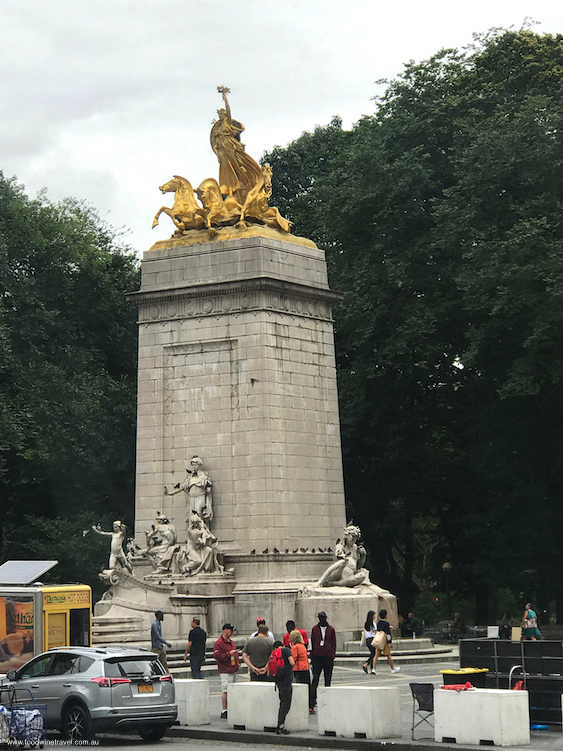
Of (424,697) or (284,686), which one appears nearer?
(424,697)

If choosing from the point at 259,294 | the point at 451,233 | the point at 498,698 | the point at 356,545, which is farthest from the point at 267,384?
the point at 498,698

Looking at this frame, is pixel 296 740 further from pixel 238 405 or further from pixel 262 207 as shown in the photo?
pixel 262 207

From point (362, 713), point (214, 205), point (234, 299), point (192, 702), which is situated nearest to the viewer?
point (362, 713)

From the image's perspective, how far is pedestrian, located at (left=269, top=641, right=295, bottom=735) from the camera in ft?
64.0

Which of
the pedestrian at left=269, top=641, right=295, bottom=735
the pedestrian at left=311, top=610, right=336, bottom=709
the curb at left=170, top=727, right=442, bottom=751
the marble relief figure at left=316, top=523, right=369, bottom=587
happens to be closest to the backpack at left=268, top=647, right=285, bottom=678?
the pedestrian at left=269, top=641, right=295, bottom=735

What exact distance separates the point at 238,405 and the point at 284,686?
1516cm

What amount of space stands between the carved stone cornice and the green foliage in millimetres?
12858

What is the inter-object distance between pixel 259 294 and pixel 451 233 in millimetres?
10330

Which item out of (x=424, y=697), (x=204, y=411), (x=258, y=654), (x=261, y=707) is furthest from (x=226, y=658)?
(x=204, y=411)

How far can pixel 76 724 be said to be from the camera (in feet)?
64.7

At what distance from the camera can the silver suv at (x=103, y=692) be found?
63.9 feet

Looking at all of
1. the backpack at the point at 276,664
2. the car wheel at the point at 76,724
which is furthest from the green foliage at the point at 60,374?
the backpack at the point at 276,664

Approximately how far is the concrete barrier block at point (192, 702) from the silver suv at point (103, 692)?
2.79ft

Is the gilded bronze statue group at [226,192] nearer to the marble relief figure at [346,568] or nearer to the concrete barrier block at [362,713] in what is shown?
the marble relief figure at [346,568]
